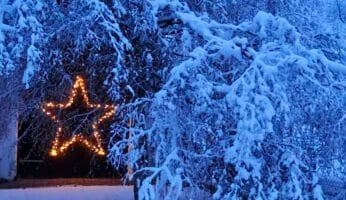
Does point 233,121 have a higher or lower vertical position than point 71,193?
higher

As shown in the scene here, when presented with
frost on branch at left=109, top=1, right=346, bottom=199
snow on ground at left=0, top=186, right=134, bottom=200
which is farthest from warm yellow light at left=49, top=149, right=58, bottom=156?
frost on branch at left=109, top=1, right=346, bottom=199

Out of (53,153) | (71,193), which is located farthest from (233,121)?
(53,153)

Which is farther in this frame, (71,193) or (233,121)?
(71,193)

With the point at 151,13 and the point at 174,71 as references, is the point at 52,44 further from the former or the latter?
the point at 174,71

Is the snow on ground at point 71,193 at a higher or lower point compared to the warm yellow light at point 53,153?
lower

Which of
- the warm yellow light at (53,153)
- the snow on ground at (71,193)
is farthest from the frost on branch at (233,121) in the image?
the warm yellow light at (53,153)

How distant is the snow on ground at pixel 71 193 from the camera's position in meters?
9.35

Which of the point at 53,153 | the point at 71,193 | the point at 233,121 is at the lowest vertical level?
the point at 71,193

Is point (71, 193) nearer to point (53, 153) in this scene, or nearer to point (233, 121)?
point (53, 153)

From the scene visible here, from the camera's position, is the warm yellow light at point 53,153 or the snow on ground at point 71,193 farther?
the warm yellow light at point 53,153

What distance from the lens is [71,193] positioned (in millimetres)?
9703

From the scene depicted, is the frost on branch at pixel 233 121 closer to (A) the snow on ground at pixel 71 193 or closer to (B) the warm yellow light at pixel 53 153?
(A) the snow on ground at pixel 71 193

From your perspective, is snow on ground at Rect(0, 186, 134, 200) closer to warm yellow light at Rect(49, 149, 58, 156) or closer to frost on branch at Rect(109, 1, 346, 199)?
warm yellow light at Rect(49, 149, 58, 156)

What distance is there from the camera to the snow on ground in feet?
30.7
